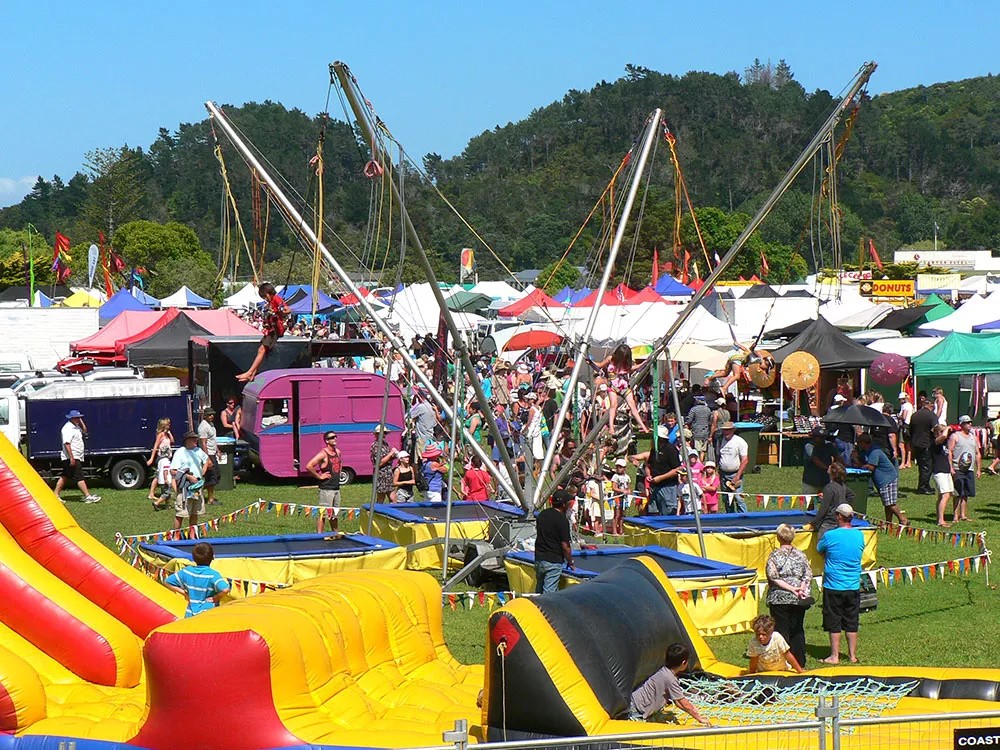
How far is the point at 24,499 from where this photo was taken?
1098 centimetres

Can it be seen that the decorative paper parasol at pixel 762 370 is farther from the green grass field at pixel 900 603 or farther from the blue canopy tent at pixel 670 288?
the blue canopy tent at pixel 670 288

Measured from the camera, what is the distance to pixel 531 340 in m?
35.9

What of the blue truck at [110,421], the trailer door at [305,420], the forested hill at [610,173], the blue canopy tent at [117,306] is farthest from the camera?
the forested hill at [610,173]

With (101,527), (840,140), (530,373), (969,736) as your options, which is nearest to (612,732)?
(969,736)

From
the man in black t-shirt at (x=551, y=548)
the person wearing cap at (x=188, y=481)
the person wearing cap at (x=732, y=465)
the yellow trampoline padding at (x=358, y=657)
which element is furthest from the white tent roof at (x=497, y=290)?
the yellow trampoline padding at (x=358, y=657)

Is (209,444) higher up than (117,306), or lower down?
lower down

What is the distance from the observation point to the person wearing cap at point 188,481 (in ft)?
59.5

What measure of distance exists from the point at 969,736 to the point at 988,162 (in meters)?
183

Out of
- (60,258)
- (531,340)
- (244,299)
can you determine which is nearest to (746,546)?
(531,340)

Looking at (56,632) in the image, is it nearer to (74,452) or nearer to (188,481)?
(188,481)

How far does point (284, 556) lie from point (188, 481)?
4.07 m

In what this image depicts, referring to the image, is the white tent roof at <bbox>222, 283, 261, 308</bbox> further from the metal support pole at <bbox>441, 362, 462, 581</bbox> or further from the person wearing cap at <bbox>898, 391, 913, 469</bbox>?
the metal support pole at <bbox>441, 362, 462, 581</bbox>

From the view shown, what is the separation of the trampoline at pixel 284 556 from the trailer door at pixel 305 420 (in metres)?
7.60

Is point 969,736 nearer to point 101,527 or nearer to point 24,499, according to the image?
point 24,499
